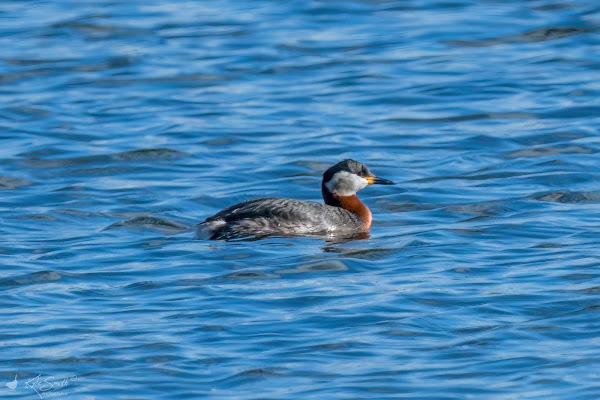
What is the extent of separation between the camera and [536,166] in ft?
50.3

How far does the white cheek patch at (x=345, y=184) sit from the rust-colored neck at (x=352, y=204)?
52 millimetres

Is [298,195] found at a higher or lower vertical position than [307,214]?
lower

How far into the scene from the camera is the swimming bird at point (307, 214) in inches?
503

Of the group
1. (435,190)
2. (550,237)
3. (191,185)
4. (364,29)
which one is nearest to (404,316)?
(550,237)

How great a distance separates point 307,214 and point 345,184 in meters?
0.87

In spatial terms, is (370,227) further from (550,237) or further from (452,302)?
(452,302)

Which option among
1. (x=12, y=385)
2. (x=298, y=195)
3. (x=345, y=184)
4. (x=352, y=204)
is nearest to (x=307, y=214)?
(x=352, y=204)

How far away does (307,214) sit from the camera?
43.2 feet

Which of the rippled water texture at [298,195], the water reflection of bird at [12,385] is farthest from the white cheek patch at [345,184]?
the water reflection of bird at [12,385]

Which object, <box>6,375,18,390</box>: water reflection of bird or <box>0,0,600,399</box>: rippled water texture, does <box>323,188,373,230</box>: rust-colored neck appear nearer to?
<box>0,0,600,399</box>: rippled water texture

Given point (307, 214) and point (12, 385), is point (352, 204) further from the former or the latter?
point (12, 385)

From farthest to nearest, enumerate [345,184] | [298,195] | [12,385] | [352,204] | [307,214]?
[298,195] < [345,184] < [352,204] < [307,214] < [12,385]

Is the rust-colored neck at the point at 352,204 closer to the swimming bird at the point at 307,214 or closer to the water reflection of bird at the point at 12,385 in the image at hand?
the swimming bird at the point at 307,214

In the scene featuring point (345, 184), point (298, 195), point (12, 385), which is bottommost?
point (298, 195)
